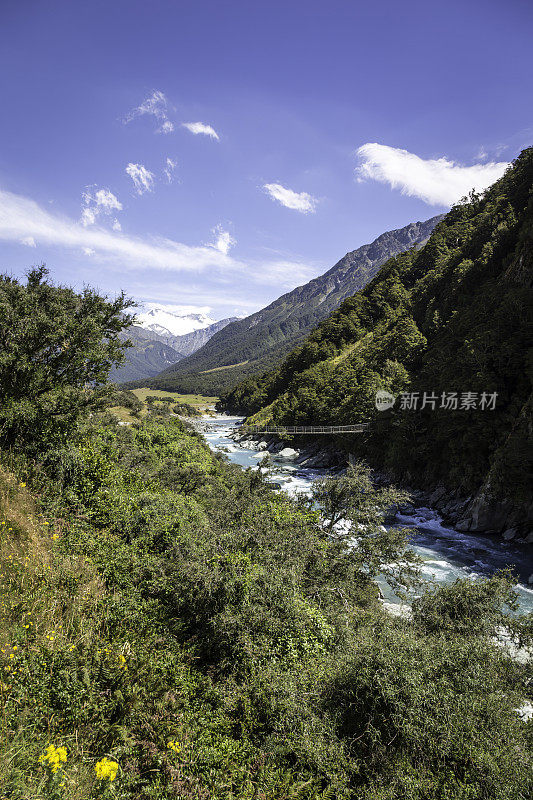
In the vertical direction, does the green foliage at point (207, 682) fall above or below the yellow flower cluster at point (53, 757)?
below

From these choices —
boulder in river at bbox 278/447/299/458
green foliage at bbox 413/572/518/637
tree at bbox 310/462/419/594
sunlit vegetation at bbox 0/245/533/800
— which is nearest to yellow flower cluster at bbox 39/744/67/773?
sunlit vegetation at bbox 0/245/533/800

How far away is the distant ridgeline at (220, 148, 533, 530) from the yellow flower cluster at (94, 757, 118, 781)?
27570mm

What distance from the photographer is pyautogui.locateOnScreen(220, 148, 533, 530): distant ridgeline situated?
1106 inches

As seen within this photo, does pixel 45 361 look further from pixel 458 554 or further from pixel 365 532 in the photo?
pixel 458 554

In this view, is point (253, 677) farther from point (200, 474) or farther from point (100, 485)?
point (200, 474)

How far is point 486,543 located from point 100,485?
25859 millimetres

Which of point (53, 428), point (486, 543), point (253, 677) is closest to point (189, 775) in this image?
point (253, 677)

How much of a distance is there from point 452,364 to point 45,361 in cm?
3773

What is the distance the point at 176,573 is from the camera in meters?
7.63

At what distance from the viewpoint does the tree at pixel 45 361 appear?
8992 mm

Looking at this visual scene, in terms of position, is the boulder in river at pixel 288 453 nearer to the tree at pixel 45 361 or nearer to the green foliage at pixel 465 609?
the green foliage at pixel 465 609

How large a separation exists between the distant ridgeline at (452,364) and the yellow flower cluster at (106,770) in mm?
27570

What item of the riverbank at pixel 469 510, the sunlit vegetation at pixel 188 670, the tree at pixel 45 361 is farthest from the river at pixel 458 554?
the tree at pixel 45 361

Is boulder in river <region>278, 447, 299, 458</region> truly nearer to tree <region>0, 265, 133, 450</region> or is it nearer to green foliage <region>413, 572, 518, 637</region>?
green foliage <region>413, 572, 518, 637</region>
